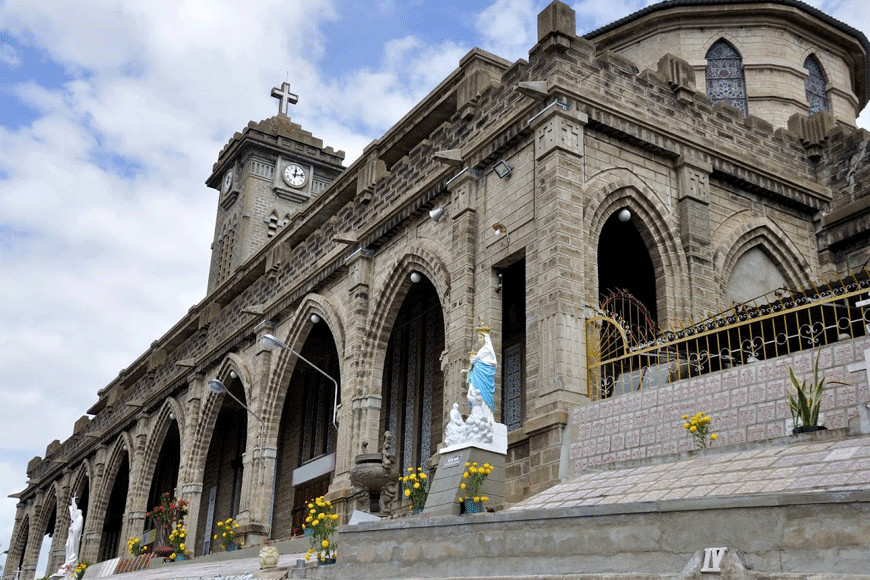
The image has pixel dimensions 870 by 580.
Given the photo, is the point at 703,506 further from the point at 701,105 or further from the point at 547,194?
the point at 701,105

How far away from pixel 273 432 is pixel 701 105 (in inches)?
512

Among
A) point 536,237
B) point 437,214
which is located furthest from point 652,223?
point 437,214

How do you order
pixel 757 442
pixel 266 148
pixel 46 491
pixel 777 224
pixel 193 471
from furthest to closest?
pixel 46 491
pixel 266 148
pixel 193 471
pixel 777 224
pixel 757 442

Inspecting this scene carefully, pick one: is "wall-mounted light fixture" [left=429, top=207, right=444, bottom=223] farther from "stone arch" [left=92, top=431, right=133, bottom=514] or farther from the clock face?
the clock face

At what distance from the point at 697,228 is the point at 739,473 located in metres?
8.59

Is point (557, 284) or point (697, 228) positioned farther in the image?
point (697, 228)

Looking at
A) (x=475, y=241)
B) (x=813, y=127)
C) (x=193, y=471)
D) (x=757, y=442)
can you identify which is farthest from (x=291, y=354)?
(x=757, y=442)

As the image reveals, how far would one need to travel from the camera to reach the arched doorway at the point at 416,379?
2184cm

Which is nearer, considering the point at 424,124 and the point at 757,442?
the point at 757,442

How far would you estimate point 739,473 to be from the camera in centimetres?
888

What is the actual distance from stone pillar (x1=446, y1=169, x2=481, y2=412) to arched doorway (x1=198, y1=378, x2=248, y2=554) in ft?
47.8

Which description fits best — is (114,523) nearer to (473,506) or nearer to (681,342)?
(473,506)

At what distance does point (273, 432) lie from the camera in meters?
24.2

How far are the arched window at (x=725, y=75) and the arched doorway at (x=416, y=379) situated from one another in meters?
8.75
